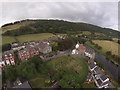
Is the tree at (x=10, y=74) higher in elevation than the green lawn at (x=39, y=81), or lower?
higher

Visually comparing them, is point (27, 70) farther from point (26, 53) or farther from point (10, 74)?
point (26, 53)

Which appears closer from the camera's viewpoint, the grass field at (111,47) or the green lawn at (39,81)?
the green lawn at (39,81)

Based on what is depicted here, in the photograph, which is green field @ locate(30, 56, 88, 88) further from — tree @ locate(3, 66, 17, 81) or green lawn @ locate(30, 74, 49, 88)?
tree @ locate(3, 66, 17, 81)

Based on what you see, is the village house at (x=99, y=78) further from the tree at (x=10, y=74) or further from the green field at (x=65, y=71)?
the tree at (x=10, y=74)

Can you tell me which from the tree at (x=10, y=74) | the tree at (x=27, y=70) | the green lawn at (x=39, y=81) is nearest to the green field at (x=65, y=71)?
the green lawn at (x=39, y=81)

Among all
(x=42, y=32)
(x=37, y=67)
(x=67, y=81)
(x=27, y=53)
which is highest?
(x=42, y=32)

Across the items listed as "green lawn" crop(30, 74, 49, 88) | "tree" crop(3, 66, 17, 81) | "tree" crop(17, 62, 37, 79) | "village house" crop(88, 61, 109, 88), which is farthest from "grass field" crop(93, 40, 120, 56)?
"tree" crop(3, 66, 17, 81)

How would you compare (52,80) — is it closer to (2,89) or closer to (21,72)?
(21,72)

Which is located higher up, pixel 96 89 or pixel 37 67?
pixel 37 67

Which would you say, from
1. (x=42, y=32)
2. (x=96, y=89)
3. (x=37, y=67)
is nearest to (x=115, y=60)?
(x=96, y=89)

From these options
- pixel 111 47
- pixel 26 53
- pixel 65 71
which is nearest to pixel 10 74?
pixel 26 53
